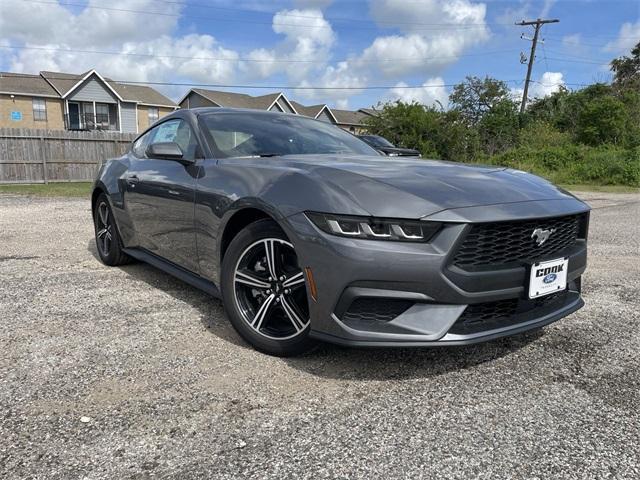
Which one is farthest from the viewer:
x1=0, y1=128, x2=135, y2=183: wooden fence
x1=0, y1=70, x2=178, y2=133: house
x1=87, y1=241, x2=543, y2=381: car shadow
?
x1=0, y1=70, x2=178, y2=133: house

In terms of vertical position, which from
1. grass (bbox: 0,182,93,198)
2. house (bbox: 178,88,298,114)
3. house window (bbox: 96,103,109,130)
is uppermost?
house (bbox: 178,88,298,114)

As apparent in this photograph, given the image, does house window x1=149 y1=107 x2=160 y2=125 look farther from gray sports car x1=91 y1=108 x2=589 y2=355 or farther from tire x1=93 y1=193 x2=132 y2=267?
gray sports car x1=91 y1=108 x2=589 y2=355

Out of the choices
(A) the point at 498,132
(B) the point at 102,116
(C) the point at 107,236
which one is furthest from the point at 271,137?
(B) the point at 102,116

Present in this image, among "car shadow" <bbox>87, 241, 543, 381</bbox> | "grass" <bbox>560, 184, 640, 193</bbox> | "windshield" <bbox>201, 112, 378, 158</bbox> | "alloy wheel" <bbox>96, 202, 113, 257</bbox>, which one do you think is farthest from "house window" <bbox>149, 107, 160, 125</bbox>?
"car shadow" <bbox>87, 241, 543, 381</bbox>

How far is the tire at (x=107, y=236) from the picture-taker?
4.82 m

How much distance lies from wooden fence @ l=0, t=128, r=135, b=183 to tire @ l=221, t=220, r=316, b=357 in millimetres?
15571

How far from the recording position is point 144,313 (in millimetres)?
3557

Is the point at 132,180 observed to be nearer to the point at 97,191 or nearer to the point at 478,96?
the point at 97,191

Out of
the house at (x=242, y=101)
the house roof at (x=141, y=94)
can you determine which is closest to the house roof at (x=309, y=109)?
the house at (x=242, y=101)

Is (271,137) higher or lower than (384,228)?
higher

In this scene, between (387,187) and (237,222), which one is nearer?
(387,187)

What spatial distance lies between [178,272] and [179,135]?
3.41 feet

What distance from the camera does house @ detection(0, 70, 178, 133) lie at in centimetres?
3600

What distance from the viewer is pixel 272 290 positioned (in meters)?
2.76
